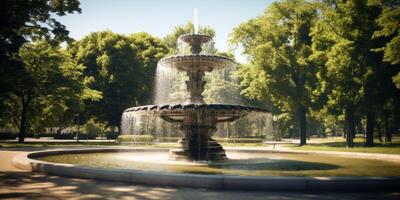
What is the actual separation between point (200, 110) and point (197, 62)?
311cm

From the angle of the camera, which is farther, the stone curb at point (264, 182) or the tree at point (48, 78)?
the tree at point (48, 78)

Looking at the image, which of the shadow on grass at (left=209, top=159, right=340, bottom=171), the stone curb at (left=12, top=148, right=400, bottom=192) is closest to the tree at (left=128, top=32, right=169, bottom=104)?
the shadow on grass at (left=209, top=159, right=340, bottom=171)

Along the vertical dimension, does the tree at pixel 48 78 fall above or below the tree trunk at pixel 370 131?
above

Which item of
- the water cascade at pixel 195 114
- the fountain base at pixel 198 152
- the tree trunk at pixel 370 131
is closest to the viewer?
the water cascade at pixel 195 114

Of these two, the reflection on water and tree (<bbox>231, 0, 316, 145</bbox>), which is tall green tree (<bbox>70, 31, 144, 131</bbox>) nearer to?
tree (<bbox>231, 0, 316, 145</bbox>)

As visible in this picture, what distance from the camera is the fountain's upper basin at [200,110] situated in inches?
557

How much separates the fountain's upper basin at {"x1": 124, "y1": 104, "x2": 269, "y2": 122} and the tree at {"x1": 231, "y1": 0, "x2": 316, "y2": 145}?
2274cm

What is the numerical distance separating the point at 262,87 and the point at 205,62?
2369 centimetres

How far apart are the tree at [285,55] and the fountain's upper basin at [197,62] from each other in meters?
21.5

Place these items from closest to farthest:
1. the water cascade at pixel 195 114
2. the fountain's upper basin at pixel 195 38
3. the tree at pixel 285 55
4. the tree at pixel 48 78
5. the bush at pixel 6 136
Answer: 1. the water cascade at pixel 195 114
2. the fountain's upper basin at pixel 195 38
3. the tree at pixel 48 78
4. the tree at pixel 285 55
5. the bush at pixel 6 136

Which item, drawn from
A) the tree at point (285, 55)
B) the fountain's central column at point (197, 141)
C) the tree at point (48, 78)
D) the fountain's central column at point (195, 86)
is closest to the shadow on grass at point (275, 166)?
the fountain's central column at point (197, 141)

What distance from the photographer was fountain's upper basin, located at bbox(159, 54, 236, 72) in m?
16.4

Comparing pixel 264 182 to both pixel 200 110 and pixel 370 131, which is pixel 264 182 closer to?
pixel 200 110

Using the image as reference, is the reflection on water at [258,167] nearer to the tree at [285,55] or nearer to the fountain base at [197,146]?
the fountain base at [197,146]
